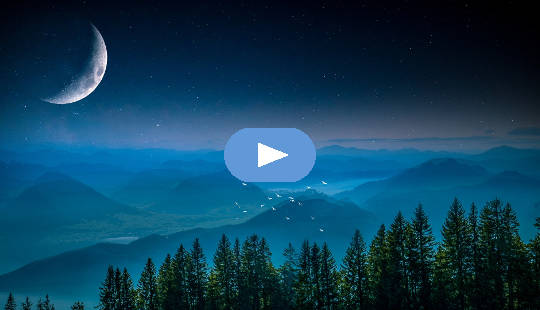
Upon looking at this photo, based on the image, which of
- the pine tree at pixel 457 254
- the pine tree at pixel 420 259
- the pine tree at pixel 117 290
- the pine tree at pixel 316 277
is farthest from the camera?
the pine tree at pixel 117 290

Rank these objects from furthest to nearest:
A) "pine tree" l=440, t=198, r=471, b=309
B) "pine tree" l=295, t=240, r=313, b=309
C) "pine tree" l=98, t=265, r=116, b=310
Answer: "pine tree" l=98, t=265, r=116, b=310 < "pine tree" l=295, t=240, r=313, b=309 < "pine tree" l=440, t=198, r=471, b=309

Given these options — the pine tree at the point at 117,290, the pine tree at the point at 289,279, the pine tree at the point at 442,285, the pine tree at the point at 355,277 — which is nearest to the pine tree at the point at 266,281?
the pine tree at the point at 289,279

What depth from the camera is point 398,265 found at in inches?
1247

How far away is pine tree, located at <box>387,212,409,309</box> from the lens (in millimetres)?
30609

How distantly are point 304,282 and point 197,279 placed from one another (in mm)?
14265

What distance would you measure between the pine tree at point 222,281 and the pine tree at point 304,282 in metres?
9.04

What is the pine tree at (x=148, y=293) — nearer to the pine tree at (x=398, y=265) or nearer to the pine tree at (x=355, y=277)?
the pine tree at (x=355, y=277)

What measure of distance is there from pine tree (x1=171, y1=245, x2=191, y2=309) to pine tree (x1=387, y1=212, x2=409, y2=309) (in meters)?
24.7

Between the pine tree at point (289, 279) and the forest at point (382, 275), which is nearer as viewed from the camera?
the forest at point (382, 275)

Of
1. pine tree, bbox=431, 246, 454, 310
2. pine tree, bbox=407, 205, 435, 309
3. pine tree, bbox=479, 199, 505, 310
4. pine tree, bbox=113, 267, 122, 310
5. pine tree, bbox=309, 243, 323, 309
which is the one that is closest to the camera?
pine tree, bbox=479, 199, 505, 310

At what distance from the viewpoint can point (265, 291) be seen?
3753cm

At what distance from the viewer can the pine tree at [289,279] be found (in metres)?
35.5

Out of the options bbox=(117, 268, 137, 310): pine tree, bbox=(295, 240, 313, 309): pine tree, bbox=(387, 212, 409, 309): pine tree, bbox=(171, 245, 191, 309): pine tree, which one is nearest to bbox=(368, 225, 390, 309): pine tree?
bbox=(387, 212, 409, 309): pine tree

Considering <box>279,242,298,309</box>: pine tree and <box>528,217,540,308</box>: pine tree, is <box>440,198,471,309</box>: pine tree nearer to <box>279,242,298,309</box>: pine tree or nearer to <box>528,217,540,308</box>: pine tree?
<box>528,217,540,308</box>: pine tree
